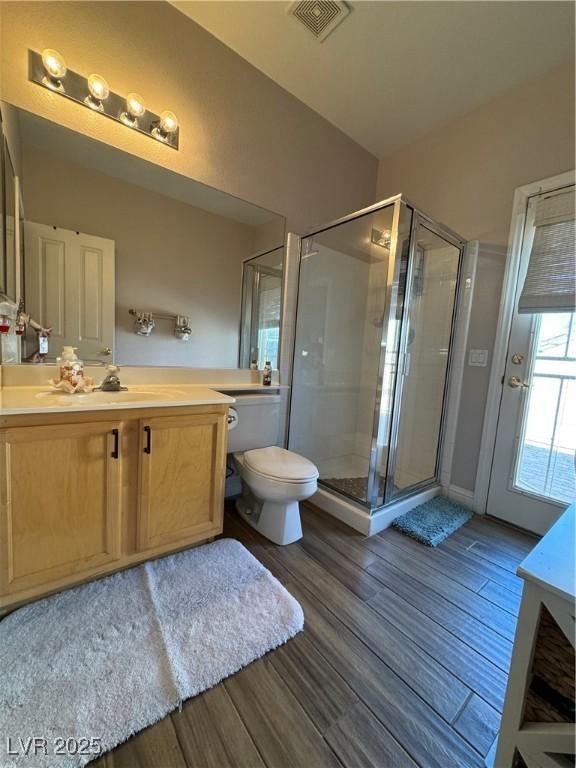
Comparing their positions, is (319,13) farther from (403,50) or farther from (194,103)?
(194,103)

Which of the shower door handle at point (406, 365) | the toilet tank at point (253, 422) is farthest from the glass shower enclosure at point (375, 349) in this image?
the toilet tank at point (253, 422)

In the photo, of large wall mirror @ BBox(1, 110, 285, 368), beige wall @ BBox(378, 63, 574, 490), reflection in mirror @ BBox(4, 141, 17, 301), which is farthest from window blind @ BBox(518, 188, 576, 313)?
reflection in mirror @ BBox(4, 141, 17, 301)

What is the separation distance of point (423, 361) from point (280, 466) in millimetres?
1398

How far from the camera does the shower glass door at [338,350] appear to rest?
7.55 feet

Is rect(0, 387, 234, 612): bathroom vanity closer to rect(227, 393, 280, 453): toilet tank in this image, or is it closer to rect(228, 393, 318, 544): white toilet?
rect(228, 393, 318, 544): white toilet

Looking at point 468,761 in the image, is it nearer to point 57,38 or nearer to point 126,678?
point 126,678

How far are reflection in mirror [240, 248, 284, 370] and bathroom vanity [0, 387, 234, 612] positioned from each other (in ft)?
2.50

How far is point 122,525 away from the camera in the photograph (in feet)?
4.38

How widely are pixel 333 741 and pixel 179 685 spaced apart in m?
0.47

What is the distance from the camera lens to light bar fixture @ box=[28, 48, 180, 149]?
1.36m

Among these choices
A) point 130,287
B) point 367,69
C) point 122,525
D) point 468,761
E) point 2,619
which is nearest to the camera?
point 468,761

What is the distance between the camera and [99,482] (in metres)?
1.25

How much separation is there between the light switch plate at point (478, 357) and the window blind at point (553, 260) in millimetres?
359

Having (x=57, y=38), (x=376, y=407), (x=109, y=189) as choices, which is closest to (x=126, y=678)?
(x=376, y=407)
